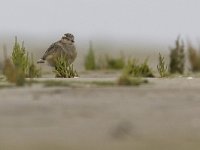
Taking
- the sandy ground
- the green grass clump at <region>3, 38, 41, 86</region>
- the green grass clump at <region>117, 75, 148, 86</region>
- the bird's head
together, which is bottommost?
the sandy ground

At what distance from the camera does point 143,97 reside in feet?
30.0

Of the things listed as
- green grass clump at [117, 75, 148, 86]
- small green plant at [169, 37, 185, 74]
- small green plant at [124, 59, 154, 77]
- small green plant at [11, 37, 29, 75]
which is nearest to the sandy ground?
green grass clump at [117, 75, 148, 86]

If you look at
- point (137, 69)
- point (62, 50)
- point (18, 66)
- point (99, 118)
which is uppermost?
point (62, 50)

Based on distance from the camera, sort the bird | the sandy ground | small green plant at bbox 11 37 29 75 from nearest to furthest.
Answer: the sandy ground, small green plant at bbox 11 37 29 75, the bird

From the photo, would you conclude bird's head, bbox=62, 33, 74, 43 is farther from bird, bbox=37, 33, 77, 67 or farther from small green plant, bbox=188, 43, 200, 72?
small green plant, bbox=188, 43, 200, 72

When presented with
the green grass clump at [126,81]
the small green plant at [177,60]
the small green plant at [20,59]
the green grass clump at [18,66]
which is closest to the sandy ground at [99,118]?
the green grass clump at [126,81]

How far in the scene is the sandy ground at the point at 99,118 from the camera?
747cm

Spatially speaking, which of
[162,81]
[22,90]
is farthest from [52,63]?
[22,90]

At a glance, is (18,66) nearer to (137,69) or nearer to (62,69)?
(62,69)

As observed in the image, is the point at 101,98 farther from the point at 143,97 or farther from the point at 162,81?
the point at 162,81

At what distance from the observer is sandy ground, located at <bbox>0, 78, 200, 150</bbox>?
7.47 metres

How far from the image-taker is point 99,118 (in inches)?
323

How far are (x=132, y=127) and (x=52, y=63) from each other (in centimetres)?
568

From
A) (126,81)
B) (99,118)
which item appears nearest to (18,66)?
(126,81)
